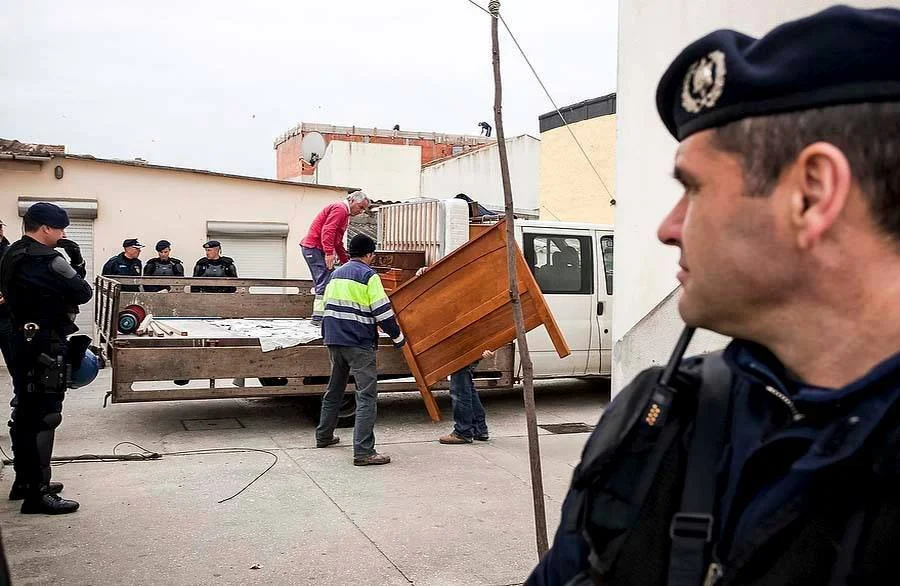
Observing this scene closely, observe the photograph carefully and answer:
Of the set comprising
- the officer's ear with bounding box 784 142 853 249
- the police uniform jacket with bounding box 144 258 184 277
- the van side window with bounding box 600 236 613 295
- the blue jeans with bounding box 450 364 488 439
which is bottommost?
the blue jeans with bounding box 450 364 488 439

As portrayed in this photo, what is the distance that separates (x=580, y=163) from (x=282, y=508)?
15175mm

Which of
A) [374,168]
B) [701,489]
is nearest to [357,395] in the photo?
[701,489]

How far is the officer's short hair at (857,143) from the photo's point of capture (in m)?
1.01

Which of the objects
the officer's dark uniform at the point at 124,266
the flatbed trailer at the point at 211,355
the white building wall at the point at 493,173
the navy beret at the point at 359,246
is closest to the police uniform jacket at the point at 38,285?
the flatbed trailer at the point at 211,355

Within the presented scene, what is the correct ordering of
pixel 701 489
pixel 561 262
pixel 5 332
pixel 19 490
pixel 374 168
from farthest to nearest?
pixel 374 168 < pixel 561 262 < pixel 5 332 < pixel 19 490 < pixel 701 489

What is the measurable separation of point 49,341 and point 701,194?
18.5ft

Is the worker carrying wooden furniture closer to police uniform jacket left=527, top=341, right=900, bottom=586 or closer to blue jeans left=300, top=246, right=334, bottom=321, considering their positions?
blue jeans left=300, top=246, right=334, bottom=321

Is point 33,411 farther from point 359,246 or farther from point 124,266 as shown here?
point 124,266

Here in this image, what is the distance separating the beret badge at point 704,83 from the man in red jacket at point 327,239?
27.7 feet

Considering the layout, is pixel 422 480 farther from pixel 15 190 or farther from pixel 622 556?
pixel 15 190

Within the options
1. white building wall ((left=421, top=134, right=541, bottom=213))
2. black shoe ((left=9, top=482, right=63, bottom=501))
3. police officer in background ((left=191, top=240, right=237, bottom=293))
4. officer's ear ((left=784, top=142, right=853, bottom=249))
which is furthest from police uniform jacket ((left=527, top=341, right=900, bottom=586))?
white building wall ((left=421, top=134, right=541, bottom=213))

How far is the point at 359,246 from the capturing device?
7535mm

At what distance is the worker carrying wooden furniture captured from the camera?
7.31m

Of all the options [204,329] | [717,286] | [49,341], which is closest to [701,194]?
[717,286]
